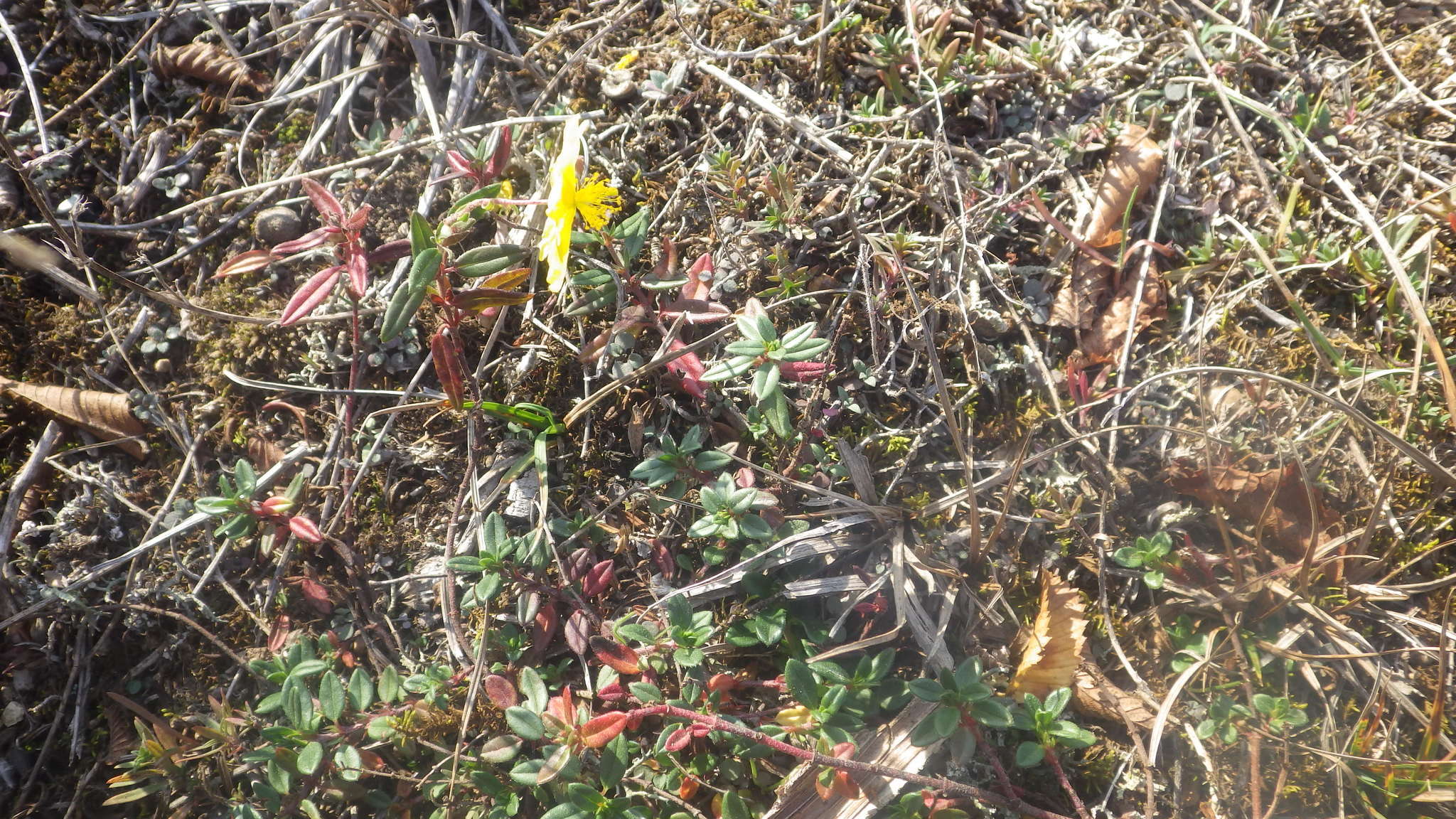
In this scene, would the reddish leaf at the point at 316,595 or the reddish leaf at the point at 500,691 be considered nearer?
the reddish leaf at the point at 500,691

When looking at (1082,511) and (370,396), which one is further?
(370,396)

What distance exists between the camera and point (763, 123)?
268 cm

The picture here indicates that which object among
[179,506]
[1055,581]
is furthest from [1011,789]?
[179,506]

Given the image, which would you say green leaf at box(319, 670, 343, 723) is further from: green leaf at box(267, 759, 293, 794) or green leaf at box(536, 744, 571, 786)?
green leaf at box(536, 744, 571, 786)

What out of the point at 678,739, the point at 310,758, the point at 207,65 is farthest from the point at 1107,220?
the point at 207,65

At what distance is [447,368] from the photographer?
228cm

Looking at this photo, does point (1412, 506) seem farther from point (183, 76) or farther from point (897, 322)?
point (183, 76)

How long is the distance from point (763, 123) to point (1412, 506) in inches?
86.5

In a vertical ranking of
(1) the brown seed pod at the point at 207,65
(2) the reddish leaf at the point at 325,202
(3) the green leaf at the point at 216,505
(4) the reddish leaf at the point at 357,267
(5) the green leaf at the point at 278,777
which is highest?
(1) the brown seed pod at the point at 207,65

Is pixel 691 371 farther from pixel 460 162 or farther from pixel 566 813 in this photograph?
pixel 566 813

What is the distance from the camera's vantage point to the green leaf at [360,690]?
2.31m

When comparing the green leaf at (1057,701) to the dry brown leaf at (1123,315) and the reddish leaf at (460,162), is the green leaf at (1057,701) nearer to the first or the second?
the dry brown leaf at (1123,315)

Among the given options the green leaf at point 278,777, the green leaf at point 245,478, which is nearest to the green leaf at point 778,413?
the green leaf at point 245,478

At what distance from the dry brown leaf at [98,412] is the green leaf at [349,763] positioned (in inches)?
47.3
